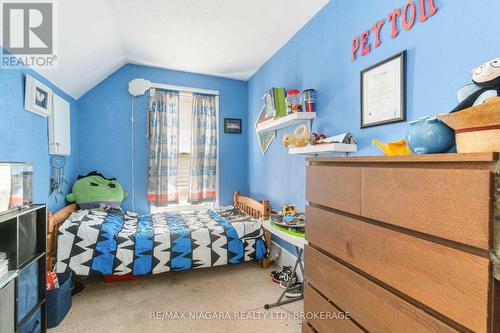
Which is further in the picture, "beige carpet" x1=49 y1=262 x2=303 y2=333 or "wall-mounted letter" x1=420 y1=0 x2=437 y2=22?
"beige carpet" x1=49 y1=262 x2=303 y2=333

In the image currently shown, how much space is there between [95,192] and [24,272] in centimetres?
151

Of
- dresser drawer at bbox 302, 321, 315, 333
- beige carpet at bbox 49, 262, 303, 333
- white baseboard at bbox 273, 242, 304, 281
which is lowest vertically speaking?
beige carpet at bbox 49, 262, 303, 333

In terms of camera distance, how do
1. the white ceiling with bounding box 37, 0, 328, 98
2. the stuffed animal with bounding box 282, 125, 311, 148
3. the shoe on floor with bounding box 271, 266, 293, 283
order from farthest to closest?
the shoe on floor with bounding box 271, 266, 293, 283 < the stuffed animal with bounding box 282, 125, 311, 148 < the white ceiling with bounding box 37, 0, 328, 98

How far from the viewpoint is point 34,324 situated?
1576mm

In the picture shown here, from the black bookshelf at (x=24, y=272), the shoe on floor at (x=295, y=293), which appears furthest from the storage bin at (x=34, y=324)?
the shoe on floor at (x=295, y=293)

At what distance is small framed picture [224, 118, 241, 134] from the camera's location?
386 centimetres

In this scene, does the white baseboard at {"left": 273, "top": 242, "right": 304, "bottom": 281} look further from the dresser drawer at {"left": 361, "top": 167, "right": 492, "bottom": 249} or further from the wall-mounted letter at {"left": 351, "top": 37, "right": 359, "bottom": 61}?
the wall-mounted letter at {"left": 351, "top": 37, "right": 359, "bottom": 61}

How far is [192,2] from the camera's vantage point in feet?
6.79

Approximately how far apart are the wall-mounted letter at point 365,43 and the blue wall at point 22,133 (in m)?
2.45

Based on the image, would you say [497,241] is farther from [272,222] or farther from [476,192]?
[272,222]

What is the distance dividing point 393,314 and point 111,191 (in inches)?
121

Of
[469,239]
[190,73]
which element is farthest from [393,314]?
[190,73]

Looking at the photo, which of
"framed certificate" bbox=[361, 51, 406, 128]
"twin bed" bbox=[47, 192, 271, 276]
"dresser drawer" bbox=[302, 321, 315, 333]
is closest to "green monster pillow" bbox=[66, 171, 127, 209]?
"twin bed" bbox=[47, 192, 271, 276]

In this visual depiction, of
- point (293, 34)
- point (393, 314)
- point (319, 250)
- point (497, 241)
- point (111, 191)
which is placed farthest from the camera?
point (111, 191)
